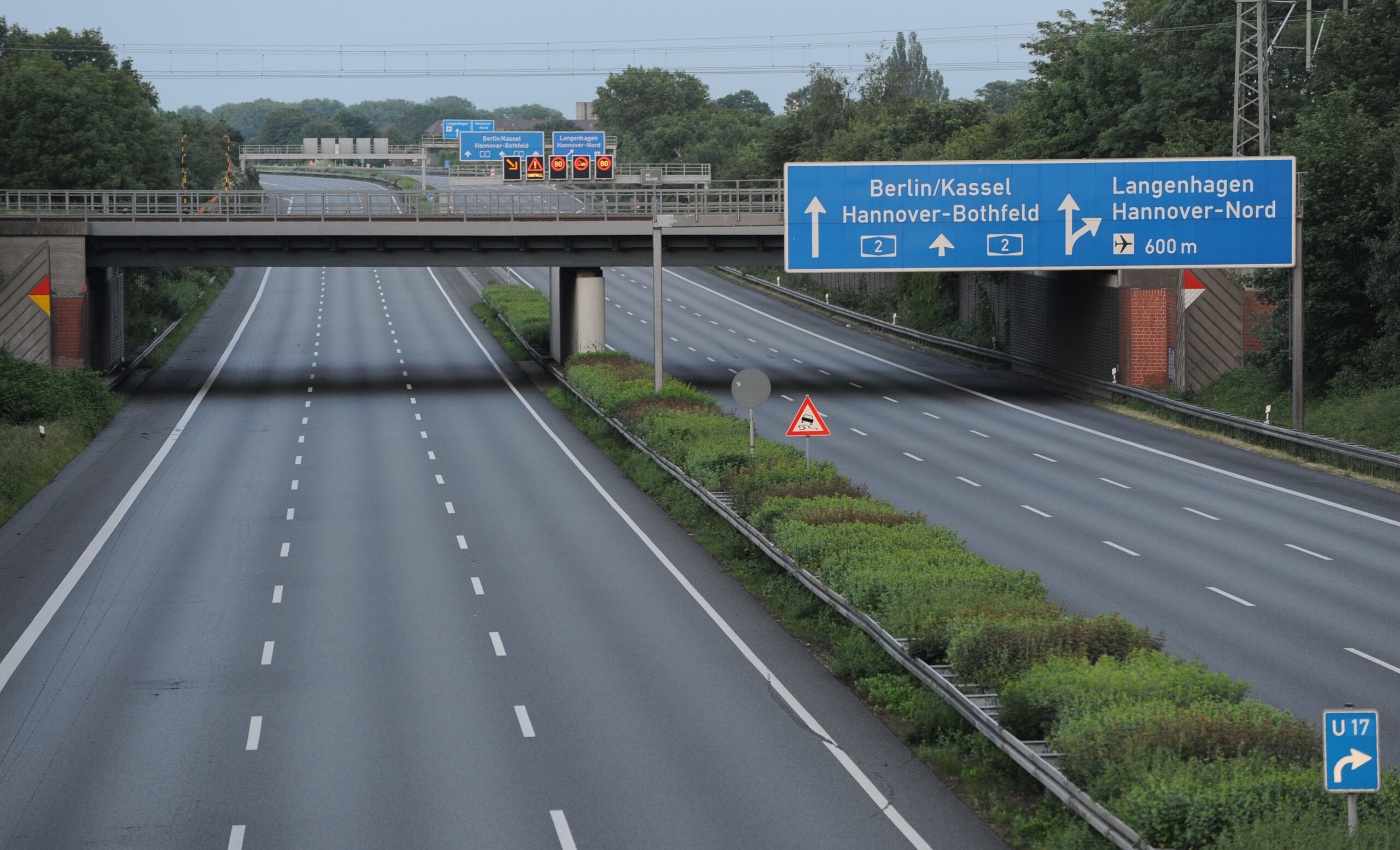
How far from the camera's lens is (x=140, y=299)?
69000mm

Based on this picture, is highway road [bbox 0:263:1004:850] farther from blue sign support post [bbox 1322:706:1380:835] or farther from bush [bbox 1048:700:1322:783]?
blue sign support post [bbox 1322:706:1380:835]

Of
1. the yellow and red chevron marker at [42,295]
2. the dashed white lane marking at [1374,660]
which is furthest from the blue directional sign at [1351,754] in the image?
the yellow and red chevron marker at [42,295]

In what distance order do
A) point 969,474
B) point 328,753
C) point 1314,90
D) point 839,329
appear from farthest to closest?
1. point 839,329
2. point 1314,90
3. point 969,474
4. point 328,753

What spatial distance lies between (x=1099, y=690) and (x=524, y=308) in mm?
57985

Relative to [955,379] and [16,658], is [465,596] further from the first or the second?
[955,379]

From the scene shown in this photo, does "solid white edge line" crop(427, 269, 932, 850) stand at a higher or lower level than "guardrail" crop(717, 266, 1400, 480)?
lower

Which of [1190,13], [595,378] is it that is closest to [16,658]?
[595,378]

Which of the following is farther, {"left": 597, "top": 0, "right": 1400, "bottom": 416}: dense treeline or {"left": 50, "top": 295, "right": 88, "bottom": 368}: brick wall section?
{"left": 50, "top": 295, "right": 88, "bottom": 368}: brick wall section

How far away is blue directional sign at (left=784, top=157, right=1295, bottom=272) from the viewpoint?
38312 mm

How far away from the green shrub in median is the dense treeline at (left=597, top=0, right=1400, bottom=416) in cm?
2311

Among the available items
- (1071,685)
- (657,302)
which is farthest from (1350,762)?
(657,302)

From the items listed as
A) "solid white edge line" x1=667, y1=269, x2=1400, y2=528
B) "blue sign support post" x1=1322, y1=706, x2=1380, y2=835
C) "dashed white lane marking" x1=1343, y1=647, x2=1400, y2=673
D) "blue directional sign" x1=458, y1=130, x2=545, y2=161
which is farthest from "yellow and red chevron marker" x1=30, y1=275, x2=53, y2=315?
"blue directional sign" x1=458, y1=130, x2=545, y2=161

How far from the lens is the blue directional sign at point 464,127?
332ft

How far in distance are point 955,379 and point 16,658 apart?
40001mm
